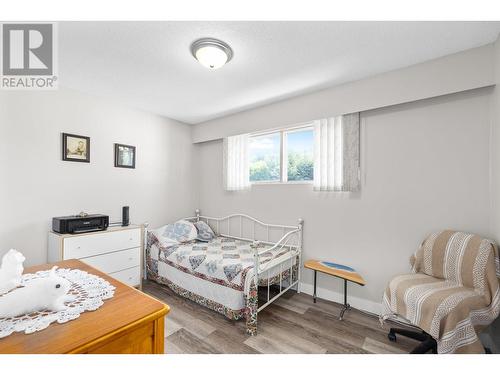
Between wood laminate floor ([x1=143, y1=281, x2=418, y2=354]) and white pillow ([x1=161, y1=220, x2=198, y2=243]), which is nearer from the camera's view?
wood laminate floor ([x1=143, y1=281, x2=418, y2=354])

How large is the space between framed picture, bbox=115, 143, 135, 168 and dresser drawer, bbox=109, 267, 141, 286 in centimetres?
139

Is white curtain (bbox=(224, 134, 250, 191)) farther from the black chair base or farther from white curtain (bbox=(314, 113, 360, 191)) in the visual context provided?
the black chair base

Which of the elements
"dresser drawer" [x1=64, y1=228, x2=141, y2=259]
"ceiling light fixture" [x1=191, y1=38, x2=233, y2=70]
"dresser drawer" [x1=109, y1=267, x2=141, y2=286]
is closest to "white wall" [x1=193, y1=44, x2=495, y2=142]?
"ceiling light fixture" [x1=191, y1=38, x2=233, y2=70]

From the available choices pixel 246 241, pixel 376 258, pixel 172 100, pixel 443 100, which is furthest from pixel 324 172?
pixel 172 100

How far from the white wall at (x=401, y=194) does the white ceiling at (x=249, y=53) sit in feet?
1.77

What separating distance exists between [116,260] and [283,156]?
2.46m

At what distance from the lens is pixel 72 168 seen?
263 centimetres

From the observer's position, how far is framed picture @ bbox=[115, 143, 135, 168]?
9.88 ft

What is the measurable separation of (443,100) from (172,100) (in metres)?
2.93

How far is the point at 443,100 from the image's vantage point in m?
2.00

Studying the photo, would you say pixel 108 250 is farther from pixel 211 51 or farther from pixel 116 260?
pixel 211 51

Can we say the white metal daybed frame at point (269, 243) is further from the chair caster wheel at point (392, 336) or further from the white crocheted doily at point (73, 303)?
the white crocheted doily at point (73, 303)

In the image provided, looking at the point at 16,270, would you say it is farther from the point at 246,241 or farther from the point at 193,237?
the point at 246,241
